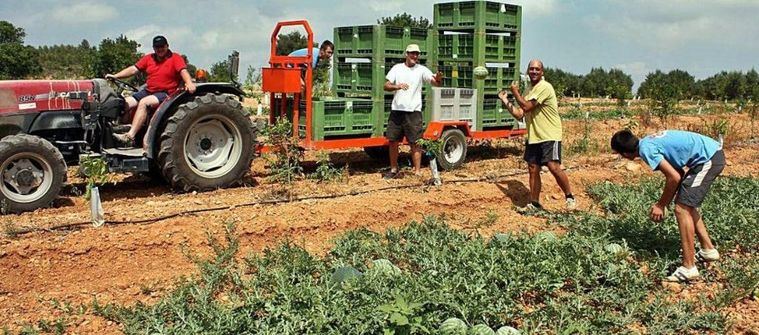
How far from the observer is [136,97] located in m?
8.03

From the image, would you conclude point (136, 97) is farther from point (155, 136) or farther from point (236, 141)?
point (236, 141)

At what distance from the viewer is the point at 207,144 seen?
8.32 meters

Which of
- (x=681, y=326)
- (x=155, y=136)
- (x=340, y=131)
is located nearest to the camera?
(x=681, y=326)

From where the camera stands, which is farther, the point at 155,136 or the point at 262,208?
the point at 155,136

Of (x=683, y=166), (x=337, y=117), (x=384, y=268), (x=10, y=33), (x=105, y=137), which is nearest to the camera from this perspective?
(x=384, y=268)

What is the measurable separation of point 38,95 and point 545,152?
568 cm

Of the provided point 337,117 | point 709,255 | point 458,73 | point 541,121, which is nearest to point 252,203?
point 337,117

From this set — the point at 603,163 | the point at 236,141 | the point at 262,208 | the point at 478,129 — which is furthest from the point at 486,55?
the point at 262,208

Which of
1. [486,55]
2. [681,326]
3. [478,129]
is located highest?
[486,55]

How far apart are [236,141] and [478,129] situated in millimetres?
4322

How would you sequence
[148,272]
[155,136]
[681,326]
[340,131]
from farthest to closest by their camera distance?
1. [340,131]
2. [155,136]
3. [148,272]
4. [681,326]

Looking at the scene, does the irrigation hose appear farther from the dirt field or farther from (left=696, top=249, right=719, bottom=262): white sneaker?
(left=696, top=249, right=719, bottom=262): white sneaker

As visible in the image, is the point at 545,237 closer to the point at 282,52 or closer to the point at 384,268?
the point at 384,268

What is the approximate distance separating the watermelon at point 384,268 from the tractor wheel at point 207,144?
3408 millimetres
